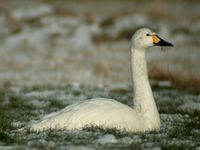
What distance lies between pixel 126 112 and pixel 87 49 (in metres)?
15.9

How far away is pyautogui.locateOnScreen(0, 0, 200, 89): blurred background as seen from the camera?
52.9 feet

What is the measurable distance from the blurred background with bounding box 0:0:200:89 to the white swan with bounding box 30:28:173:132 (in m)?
2.82

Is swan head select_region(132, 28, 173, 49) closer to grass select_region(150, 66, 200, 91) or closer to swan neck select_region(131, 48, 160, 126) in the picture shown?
swan neck select_region(131, 48, 160, 126)

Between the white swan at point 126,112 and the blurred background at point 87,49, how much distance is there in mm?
2825

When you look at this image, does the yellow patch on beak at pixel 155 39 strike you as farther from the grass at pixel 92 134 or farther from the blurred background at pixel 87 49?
the blurred background at pixel 87 49

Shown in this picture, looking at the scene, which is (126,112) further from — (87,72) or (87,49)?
(87,49)

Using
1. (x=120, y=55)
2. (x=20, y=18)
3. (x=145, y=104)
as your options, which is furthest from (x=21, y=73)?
(x=20, y=18)

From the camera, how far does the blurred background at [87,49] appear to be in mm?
16109

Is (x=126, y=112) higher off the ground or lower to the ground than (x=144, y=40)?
lower

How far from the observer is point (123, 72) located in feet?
59.1

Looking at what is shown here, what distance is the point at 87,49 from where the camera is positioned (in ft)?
78.1

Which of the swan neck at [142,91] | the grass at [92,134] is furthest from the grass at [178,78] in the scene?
the swan neck at [142,91]

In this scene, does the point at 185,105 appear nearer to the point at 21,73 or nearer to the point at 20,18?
the point at 21,73

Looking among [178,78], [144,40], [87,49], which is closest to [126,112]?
[144,40]
